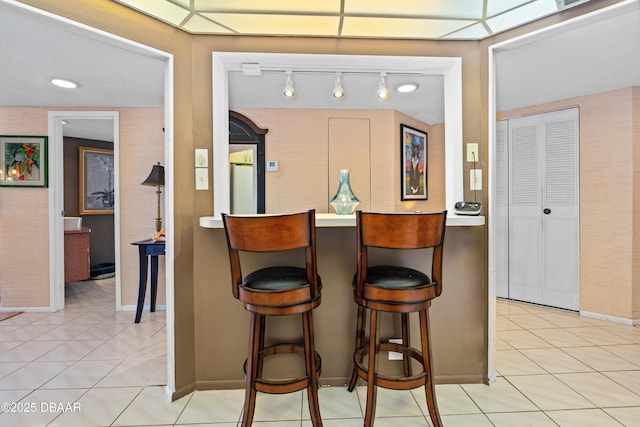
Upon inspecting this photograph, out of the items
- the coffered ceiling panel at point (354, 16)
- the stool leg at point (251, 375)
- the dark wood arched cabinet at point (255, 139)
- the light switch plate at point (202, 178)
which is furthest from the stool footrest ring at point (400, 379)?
the dark wood arched cabinet at point (255, 139)

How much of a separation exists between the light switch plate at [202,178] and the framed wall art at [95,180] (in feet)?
14.3

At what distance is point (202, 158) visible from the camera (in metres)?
1.84

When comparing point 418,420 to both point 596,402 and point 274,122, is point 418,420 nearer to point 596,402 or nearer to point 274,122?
point 596,402

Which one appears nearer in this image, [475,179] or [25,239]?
[475,179]

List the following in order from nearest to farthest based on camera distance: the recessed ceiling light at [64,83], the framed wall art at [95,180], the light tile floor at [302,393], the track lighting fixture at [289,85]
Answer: the light tile floor at [302,393]
the track lighting fixture at [289,85]
the recessed ceiling light at [64,83]
the framed wall art at [95,180]

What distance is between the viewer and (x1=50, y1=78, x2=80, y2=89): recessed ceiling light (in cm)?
255

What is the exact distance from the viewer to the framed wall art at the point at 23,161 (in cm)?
327

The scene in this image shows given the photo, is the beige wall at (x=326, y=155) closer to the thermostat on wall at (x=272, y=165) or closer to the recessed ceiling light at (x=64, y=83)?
the thermostat on wall at (x=272, y=165)

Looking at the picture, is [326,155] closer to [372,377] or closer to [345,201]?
[345,201]

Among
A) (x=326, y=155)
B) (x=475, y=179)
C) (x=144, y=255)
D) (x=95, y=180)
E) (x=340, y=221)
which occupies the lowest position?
(x=144, y=255)

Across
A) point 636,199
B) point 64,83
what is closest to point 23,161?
point 64,83

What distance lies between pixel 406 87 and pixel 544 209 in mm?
1945

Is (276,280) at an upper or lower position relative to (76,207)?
lower

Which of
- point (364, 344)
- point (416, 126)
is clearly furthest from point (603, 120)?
point (364, 344)
